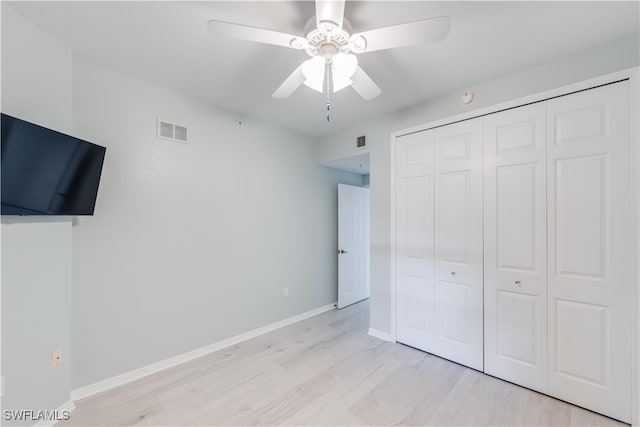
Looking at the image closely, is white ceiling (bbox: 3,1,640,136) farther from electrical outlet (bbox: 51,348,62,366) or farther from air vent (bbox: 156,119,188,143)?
electrical outlet (bbox: 51,348,62,366)

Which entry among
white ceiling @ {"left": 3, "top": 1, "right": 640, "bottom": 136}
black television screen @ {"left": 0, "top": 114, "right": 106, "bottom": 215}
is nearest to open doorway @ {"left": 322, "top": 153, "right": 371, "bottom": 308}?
white ceiling @ {"left": 3, "top": 1, "right": 640, "bottom": 136}

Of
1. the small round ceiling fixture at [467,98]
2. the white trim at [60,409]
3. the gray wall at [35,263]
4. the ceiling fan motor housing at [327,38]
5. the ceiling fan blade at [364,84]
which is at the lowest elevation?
the white trim at [60,409]

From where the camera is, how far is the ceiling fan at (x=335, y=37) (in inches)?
49.4

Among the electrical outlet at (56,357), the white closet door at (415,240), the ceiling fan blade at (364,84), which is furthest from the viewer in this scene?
the white closet door at (415,240)

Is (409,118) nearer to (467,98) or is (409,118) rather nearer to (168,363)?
(467,98)

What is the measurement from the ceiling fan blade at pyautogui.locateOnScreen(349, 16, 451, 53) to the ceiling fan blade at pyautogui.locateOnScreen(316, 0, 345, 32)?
0.14 meters

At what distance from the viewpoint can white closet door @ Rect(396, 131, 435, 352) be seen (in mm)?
2771

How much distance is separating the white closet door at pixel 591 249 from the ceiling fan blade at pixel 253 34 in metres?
2.07

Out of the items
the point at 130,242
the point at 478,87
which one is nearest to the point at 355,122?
the point at 478,87

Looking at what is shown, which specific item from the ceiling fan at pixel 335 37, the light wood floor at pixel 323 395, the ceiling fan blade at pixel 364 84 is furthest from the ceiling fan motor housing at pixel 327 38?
the light wood floor at pixel 323 395

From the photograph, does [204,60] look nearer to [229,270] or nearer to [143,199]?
[143,199]

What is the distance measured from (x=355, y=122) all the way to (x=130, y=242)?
2.76m

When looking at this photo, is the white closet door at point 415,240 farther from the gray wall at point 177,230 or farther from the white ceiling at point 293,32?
the gray wall at point 177,230

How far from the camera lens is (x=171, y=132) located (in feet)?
8.48
